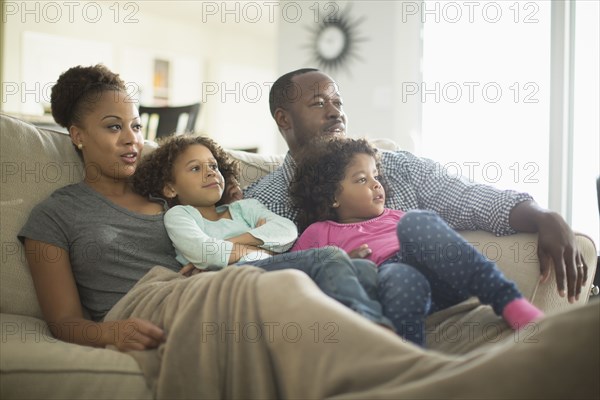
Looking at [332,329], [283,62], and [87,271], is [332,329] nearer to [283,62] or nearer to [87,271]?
[87,271]

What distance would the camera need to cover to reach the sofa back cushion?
148 centimetres

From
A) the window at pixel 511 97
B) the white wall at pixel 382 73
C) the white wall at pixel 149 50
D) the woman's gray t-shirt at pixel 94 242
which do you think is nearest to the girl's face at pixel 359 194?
the woman's gray t-shirt at pixel 94 242

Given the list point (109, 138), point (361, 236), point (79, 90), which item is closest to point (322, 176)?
point (361, 236)

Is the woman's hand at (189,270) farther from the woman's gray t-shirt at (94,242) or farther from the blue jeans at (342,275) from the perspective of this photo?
the blue jeans at (342,275)

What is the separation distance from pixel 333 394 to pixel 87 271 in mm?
779

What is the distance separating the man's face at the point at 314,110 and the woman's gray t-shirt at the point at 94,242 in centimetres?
70

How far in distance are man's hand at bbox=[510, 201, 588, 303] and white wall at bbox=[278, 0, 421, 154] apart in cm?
317

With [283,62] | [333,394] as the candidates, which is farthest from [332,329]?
[283,62]

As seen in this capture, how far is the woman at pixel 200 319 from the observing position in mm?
885

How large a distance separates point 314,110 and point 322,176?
436 millimetres

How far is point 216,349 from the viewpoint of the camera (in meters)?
1.13

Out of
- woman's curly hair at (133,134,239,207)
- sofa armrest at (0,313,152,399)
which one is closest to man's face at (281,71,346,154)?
woman's curly hair at (133,134,239,207)

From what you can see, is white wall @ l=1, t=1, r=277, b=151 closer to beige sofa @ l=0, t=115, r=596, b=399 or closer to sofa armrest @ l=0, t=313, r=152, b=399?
beige sofa @ l=0, t=115, r=596, b=399
